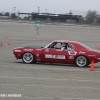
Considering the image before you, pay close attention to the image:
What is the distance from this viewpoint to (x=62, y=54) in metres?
17.6

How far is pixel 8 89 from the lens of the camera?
10.5 m

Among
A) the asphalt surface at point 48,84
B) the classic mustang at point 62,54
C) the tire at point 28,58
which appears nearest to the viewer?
the asphalt surface at point 48,84

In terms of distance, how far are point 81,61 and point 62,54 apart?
0.96 m

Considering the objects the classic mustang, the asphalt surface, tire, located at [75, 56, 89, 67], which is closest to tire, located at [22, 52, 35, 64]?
the classic mustang

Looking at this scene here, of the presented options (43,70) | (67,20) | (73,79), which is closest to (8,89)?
(73,79)

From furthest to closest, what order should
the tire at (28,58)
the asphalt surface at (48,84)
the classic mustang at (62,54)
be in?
the tire at (28,58) → the classic mustang at (62,54) → the asphalt surface at (48,84)

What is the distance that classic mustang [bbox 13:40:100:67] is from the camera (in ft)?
56.7

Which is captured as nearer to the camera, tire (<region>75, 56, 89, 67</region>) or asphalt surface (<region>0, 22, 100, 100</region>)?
asphalt surface (<region>0, 22, 100, 100</region>)

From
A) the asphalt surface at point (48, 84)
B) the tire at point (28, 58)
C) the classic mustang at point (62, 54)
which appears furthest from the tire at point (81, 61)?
the tire at point (28, 58)

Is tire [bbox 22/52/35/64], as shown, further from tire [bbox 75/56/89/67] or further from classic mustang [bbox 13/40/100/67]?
tire [bbox 75/56/89/67]

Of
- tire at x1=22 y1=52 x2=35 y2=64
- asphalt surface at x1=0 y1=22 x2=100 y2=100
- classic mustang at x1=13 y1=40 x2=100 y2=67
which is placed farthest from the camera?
tire at x1=22 y1=52 x2=35 y2=64

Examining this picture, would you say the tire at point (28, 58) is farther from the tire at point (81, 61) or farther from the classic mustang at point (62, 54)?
the tire at point (81, 61)

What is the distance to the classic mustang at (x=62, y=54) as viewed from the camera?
17.3m

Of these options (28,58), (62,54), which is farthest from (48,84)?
(28,58)
